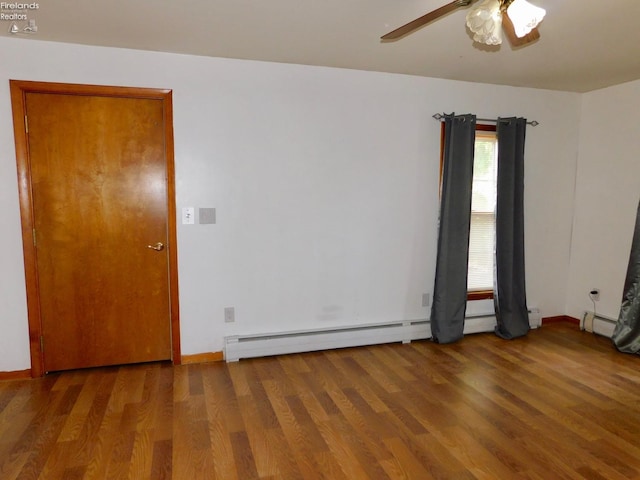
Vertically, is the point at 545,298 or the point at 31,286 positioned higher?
the point at 31,286

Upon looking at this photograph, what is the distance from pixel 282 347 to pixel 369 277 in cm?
100

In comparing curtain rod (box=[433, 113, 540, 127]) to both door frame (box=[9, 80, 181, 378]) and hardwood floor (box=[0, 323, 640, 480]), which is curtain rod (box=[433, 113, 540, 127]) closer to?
hardwood floor (box=[0, 323, 640, 480])

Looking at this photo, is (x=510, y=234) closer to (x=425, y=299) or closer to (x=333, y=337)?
(x=425, y=299)

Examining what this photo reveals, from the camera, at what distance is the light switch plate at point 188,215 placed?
10.9 ft

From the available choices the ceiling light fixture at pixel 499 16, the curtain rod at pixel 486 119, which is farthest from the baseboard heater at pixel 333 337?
the ceiling light fixture at pixel 499 16

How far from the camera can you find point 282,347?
3584 mm

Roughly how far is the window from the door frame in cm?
276

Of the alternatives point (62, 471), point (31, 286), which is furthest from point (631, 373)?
point (31, 286)

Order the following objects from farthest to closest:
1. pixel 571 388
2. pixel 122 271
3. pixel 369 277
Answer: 1. pixel 369 277
2. pixel 122 271
3. pixel 571 388

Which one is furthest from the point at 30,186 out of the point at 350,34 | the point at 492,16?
the point at 492,16

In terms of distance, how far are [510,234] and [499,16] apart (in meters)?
2.58

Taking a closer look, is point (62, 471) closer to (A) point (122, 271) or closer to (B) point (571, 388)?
(A) point (122, 271)

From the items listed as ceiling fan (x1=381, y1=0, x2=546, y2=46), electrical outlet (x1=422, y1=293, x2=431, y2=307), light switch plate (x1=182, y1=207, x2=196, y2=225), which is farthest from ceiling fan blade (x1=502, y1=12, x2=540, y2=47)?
light switch plate (x1=182, y1=207, x2=196, y2=225)

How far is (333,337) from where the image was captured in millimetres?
3740
